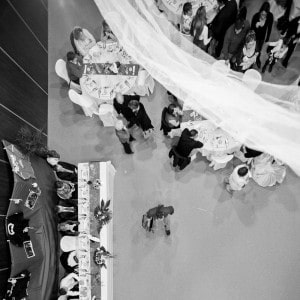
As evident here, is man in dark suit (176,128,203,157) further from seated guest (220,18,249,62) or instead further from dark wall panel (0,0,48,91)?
dark wall panel (0,0,48,91)

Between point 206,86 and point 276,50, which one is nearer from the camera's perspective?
point 206,86

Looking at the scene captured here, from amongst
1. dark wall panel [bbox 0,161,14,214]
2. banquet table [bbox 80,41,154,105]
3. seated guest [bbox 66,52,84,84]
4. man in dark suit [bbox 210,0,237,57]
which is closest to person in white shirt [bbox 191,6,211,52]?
man in dark suit [bbox 210,0,237,57]

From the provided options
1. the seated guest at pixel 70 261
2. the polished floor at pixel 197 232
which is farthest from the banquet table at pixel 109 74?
the seated guest at pixel 70 261

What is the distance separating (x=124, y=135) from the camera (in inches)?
160

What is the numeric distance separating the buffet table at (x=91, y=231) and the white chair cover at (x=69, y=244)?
0.35ft

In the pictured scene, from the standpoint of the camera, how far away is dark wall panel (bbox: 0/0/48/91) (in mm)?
3818

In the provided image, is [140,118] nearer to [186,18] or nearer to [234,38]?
[186,18]

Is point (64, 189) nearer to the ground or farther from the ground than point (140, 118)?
nearer to the ground

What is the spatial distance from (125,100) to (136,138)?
22.3 inches

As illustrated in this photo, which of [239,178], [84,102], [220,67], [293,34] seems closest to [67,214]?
[84,102]

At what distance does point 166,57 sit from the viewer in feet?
10.3

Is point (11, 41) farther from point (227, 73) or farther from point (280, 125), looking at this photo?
point (280, 125)

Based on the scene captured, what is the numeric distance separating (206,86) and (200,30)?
3.70ft

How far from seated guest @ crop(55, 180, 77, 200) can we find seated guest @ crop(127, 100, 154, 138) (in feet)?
3.09
